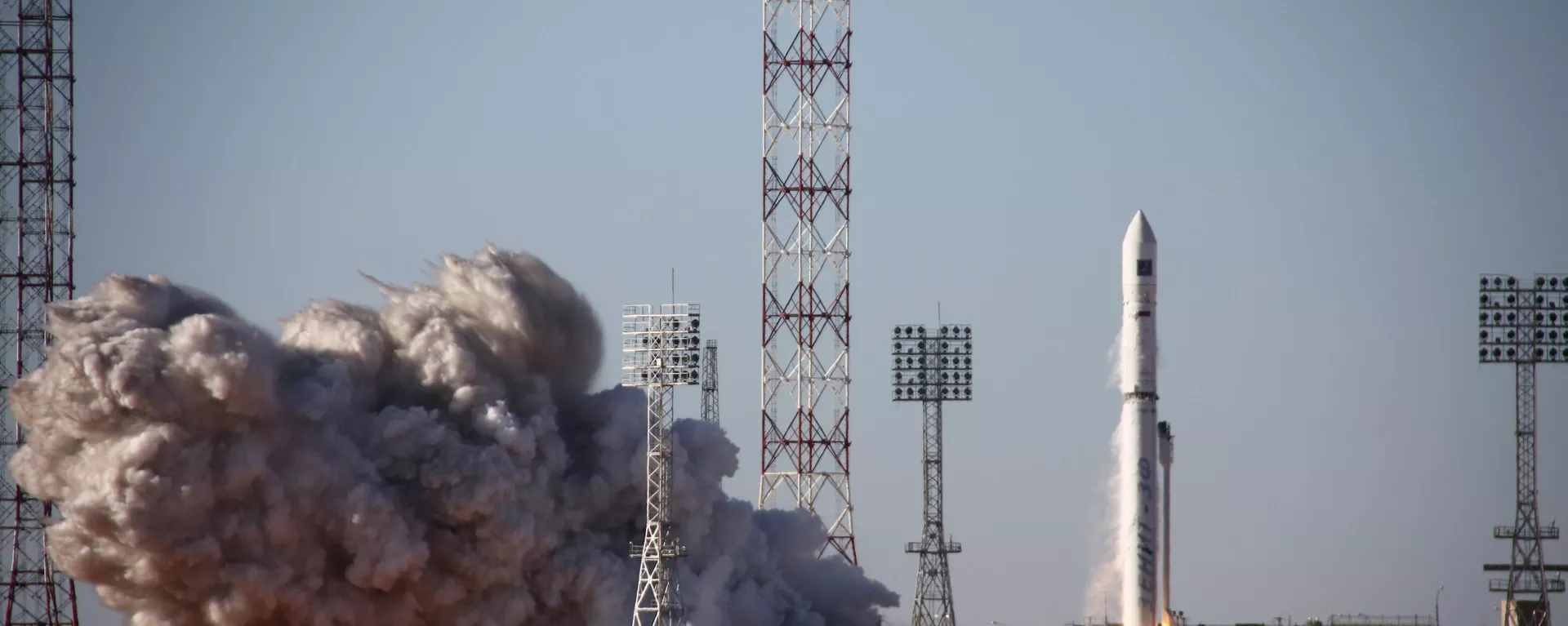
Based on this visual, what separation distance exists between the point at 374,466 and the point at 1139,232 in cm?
2198

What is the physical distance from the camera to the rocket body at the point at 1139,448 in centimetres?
8231

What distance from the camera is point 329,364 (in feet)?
271

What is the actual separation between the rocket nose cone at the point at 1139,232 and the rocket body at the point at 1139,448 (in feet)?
0.21

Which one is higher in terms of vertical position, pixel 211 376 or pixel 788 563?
pixel 211 376

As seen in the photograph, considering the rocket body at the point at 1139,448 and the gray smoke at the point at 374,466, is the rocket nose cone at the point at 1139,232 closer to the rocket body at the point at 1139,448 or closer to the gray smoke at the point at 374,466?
the rocket body at the point at 1139,448

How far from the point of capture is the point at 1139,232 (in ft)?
273

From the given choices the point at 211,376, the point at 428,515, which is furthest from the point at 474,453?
the point at 211,376

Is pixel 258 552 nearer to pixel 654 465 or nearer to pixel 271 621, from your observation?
pixel 271 621

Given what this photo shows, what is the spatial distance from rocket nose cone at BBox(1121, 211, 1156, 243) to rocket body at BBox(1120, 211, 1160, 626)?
0.21 feet

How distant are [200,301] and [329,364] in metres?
3.93

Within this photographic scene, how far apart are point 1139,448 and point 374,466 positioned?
2094 cm

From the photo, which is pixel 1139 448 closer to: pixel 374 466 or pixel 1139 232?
pixel 1139 232

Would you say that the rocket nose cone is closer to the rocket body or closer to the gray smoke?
the rocket body

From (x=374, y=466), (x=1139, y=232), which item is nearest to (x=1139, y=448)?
(x=1139, y=232)
